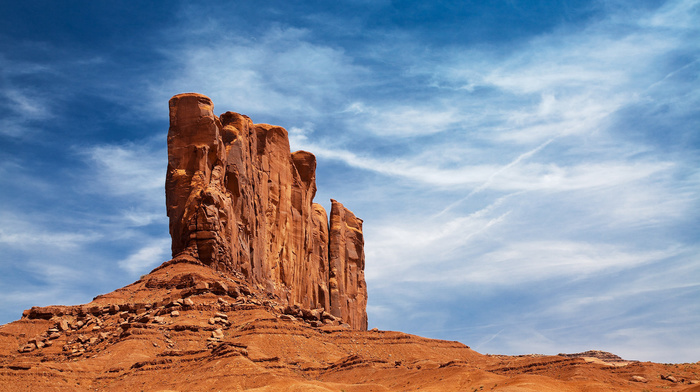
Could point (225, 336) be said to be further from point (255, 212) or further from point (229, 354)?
point (255, 212)

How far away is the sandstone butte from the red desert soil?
0.38 feet

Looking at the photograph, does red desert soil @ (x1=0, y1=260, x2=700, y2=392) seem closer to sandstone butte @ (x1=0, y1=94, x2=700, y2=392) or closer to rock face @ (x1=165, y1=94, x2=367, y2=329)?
sandstone butte @ (x1=0, y1=94, x2=700, y2=392)

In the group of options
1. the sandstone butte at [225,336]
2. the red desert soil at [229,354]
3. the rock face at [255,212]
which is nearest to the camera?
the red desert soil at [229,354]

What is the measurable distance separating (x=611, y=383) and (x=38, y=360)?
3881 cm

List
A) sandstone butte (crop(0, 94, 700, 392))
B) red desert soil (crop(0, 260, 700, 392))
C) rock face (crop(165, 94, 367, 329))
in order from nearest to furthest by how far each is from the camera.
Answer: red desert soil (crop(0, 260, 700, 392)) < sandstone butte (crop(0, 94, 700, 392)) < rock face (crop(165, 94, 367, 329))

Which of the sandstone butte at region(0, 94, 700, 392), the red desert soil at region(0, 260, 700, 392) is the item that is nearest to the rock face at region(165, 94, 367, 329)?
the sandstone butte at region(0, 94, 700, 392)

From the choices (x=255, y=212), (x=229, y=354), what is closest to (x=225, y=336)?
(x=229, y=354)

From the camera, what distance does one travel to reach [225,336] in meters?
58.2

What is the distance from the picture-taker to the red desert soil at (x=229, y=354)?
4962 cm

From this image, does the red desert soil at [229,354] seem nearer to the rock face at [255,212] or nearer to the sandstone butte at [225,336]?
the sandstone butte at [225,336]

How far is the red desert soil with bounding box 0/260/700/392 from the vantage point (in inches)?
1954

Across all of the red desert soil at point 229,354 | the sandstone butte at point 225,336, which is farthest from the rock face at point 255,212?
the red desert soil at point 229,354

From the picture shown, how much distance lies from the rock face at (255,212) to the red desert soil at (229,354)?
5701 millimetres

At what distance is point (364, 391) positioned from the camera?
49.4 m
